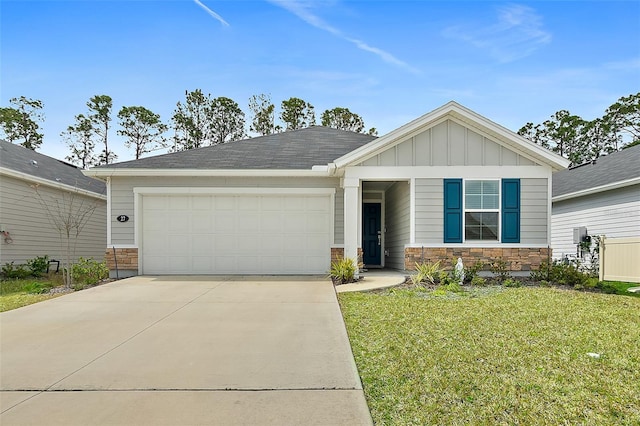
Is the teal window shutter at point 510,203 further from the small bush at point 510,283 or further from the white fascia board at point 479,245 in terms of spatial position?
the small bush at point 510,283

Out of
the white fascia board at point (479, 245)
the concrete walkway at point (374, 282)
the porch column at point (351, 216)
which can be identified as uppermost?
the porch column at point (351, 216)

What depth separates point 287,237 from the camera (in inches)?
442

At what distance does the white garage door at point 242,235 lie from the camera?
11.2 m

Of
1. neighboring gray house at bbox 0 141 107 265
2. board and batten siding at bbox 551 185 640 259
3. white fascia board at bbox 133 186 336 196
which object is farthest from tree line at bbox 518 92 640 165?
neighboring gray house at bbox 0 141 107 265

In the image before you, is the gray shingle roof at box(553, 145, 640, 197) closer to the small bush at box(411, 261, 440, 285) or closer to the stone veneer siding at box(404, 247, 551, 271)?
the stone veneer siding at box(404, 247, 551, 271)

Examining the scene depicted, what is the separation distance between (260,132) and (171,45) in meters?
17.1

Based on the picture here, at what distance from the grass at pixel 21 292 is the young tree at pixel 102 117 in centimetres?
1950

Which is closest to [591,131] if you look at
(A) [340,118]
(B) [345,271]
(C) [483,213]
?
(A) [340,118]

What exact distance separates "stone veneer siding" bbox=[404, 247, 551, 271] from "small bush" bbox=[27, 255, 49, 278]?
1039cm

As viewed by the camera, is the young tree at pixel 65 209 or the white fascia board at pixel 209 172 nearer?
the white fascia board at pixel 209 172

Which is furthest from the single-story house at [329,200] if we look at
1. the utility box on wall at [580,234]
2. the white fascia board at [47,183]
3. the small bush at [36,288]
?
the utility box on wall at [580,234]

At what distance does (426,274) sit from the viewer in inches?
373

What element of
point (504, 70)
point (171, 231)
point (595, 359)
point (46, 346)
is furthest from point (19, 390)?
point (504, 70)

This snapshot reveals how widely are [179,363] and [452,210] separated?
7.47 metres
